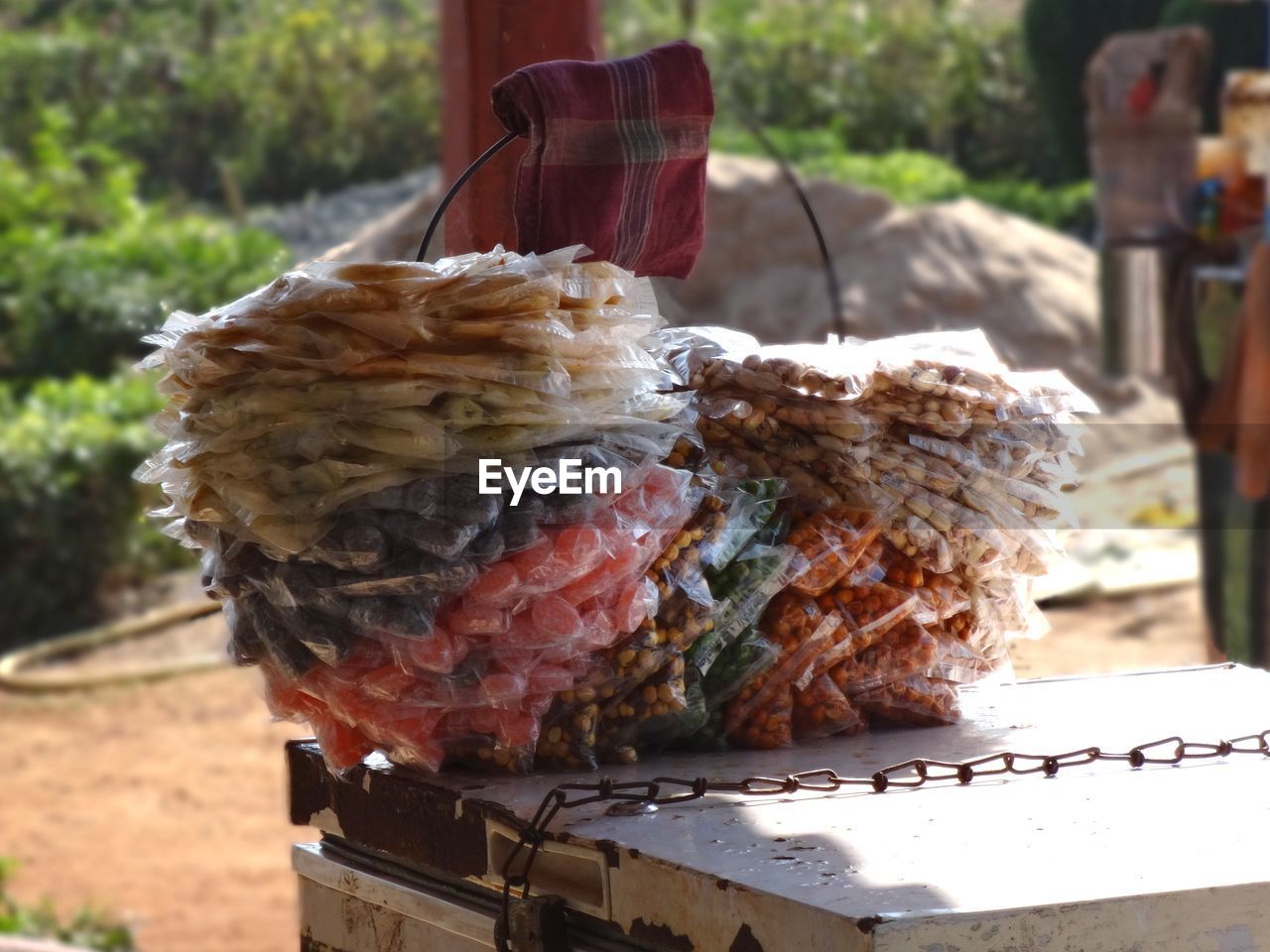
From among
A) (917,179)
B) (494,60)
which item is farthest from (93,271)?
(494,60)

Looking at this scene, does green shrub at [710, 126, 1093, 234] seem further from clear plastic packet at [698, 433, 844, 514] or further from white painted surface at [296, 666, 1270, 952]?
white painted surface at [296, 666, 1270, 952]

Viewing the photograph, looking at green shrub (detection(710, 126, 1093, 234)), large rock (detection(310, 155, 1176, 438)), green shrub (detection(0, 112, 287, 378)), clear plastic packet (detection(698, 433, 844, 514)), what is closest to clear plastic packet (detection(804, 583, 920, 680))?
clear plastic packet (detection(698, 433, 844, 514))

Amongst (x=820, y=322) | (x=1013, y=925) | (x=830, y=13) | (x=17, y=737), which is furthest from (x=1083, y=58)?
(x=1013, y=925)

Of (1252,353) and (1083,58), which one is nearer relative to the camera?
(1252,353)

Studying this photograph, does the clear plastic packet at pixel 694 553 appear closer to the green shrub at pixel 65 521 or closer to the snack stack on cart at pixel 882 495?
the snack stack on cart at pixel 882 495

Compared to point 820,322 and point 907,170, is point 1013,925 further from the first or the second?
point 907,170

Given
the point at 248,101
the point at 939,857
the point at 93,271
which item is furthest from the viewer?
the point at 248,101

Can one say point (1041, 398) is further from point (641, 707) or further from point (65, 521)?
point (65, 521)
